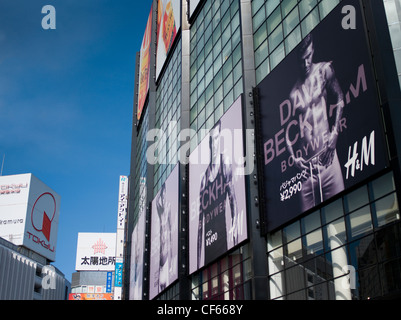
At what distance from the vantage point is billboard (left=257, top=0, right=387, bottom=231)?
23.6 m

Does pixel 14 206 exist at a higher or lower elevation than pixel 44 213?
lower

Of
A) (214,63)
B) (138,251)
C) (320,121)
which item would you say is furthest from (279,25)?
(138,251)

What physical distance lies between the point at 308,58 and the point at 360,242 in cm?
1090

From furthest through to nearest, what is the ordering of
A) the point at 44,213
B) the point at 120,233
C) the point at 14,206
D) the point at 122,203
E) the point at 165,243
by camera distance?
1. the point at 44,213
2. the point at 14,206
3. the point at 122,203
4. the point at 120,233
5. the point at 165,243

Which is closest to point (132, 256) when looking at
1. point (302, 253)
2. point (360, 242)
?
point (302, 253)

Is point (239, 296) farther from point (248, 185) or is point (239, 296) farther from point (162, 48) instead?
point (162, 48)

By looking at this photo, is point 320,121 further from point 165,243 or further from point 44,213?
point 44,213

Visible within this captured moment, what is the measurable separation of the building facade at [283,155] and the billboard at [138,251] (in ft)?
21.5

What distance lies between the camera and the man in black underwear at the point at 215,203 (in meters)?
36.1

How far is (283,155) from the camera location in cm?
3033

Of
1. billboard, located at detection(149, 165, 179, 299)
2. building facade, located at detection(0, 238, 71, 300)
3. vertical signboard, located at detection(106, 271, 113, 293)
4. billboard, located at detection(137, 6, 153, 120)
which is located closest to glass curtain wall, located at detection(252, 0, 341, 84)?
billboard, located at detection(149, 165, 179, 299)

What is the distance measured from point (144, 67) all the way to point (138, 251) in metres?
28.5

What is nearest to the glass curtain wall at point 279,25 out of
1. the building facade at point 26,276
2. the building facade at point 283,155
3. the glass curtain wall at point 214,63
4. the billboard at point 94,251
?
the building facade at point 283,155

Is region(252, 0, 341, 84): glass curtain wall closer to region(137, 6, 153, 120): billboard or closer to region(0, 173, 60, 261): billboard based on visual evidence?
region(137, 6, 153, 120): billboard
